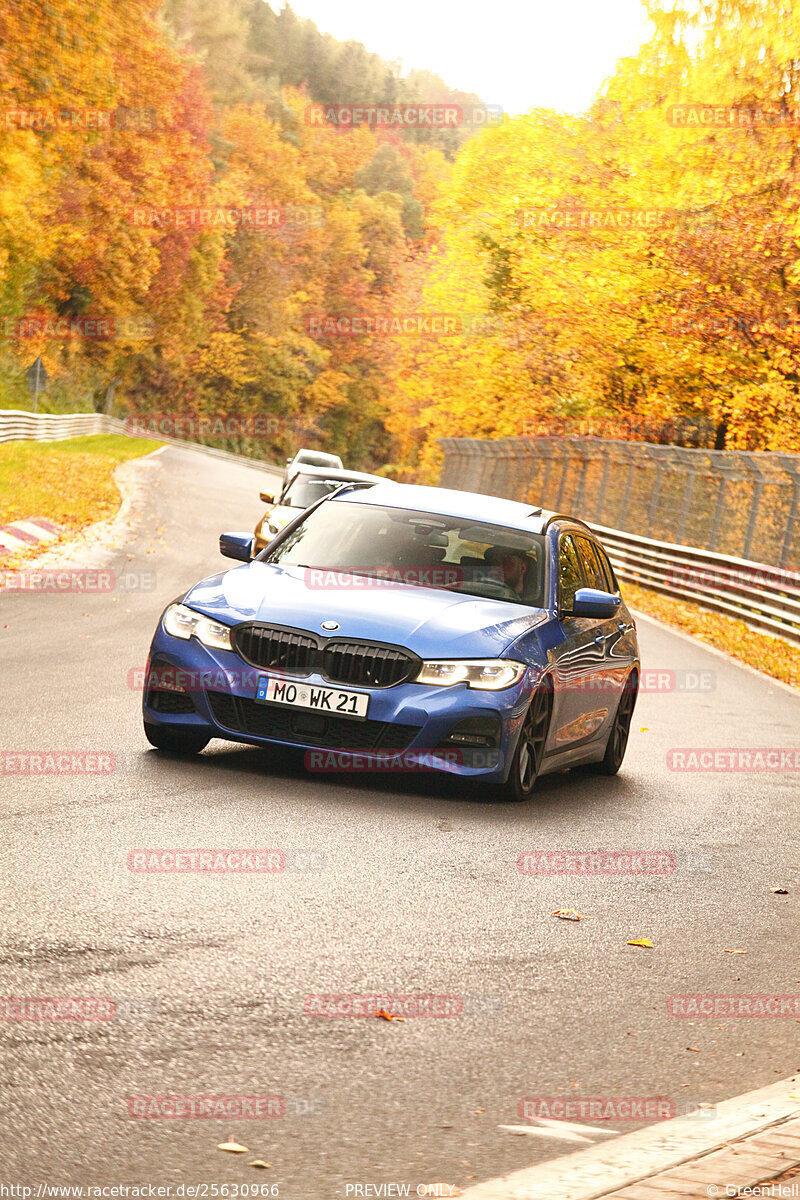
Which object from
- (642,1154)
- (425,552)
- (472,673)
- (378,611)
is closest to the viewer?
(642,1154)

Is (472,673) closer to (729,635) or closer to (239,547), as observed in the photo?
(239,547)

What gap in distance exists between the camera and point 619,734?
10.7 meters

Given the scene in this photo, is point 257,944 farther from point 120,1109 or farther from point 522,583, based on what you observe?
point 522,583

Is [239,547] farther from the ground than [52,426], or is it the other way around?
[239,547]

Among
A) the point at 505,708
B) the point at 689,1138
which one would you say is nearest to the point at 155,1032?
the point at 689,1138

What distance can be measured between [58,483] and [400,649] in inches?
1112

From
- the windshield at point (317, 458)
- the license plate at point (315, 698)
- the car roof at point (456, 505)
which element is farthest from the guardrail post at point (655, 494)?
the license plate at point (315, 698)

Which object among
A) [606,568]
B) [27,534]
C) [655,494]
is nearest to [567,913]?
[606,568]

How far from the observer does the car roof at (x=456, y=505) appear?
1001cm

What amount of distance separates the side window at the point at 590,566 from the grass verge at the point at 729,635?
760 cm

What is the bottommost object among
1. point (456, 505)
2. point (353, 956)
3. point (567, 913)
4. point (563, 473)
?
point (563, 473)

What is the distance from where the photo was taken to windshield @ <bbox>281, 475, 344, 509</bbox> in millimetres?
21234

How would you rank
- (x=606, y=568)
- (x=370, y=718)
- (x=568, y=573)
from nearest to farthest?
1. (x=370, y=718)
2. (x=568, y=573)
3. (x=606, y=568)

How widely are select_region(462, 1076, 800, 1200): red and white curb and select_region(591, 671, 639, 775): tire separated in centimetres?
593
